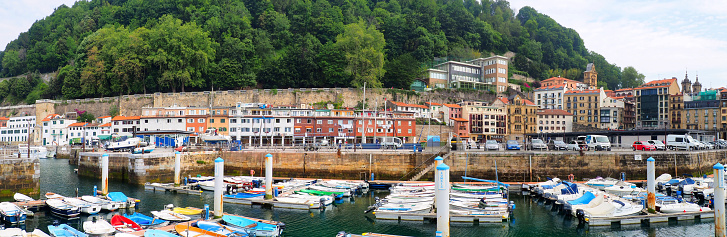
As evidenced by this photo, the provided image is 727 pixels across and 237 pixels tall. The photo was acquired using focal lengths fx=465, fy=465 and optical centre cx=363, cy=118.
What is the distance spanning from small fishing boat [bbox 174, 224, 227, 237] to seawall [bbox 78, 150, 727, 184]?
56.6 ft

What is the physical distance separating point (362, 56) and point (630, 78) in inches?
3398

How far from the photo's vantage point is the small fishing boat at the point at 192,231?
60.6ft

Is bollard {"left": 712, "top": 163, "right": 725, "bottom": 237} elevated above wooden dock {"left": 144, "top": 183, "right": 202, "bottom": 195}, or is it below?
above

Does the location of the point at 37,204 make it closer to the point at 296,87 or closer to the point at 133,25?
the point at 296,87

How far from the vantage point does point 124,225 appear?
777 inches

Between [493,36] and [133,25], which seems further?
[493,36]

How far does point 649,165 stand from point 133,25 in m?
95.6

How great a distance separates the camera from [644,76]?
126250 millimetres

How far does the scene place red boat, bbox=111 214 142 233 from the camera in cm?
1933

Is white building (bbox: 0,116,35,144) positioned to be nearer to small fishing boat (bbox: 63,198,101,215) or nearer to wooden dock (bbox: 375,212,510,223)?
small fishing boat (bbox: 63,198,101,215)

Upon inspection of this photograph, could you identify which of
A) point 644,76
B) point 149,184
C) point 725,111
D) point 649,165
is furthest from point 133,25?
point 644,76

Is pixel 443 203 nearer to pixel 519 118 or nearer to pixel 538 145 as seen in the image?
pixel 538 145

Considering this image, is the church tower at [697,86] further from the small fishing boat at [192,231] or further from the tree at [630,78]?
the small fishing boat at [192,231]

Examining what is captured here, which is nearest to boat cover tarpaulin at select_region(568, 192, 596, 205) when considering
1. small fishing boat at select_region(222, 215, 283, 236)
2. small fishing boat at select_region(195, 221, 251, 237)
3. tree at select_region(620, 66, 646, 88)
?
small fishing boat at select_region(222, 215, 283, 236)
